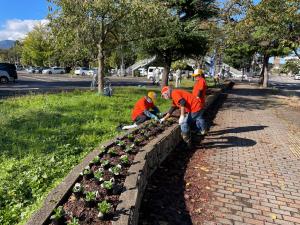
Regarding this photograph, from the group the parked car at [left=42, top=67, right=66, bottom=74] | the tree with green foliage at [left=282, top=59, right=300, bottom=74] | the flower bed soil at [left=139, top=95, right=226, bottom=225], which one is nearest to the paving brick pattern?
the flower bed soil at [left=139, top=95, right=226, bottom=225]

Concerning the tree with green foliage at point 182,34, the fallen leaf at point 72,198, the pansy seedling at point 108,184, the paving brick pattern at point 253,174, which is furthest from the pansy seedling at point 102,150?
the tree with green foliage at point 182,34

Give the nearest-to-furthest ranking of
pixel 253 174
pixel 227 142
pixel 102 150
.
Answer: pixel 102 150, pixel 253 174, pixel 227 142

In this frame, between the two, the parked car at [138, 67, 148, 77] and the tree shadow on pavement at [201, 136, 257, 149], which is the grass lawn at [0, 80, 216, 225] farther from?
the parked car at [138, 67, 148, 77]

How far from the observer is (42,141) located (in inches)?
262

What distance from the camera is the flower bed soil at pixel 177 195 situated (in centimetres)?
429

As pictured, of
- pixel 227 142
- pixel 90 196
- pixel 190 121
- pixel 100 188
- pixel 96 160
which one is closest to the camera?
pixel 90 196

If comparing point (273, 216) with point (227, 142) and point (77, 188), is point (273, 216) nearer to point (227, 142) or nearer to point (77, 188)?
point (77, 188)

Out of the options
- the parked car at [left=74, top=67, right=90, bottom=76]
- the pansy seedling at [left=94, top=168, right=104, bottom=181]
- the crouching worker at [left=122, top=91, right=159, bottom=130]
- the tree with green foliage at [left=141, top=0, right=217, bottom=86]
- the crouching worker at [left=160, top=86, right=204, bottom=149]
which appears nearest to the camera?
the pansy seedling at [left=94, top=168, right=104, bottom=181]

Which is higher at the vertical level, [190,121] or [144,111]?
[144,111]

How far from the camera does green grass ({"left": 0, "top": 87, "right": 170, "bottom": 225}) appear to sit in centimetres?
436

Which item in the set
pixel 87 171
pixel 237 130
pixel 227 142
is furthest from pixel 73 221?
pixel 237 130

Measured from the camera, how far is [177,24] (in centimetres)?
1944

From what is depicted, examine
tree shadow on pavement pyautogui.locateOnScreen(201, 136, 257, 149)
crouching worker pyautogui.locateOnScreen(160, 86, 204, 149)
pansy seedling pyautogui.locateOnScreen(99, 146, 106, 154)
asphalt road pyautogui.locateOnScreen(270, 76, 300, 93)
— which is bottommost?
asphalt road pyautogui.locateOnScreen(270, 76, 300, 93)

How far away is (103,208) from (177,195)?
1.88 m
